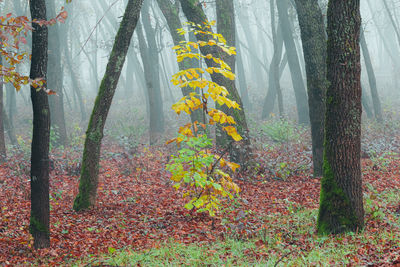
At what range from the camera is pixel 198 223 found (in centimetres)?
692

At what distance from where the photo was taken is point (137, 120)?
2295 cm

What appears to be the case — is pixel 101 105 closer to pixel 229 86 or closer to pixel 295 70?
pixel 229 86

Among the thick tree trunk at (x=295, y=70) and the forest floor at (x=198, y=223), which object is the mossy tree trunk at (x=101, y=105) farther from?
the thick tree trunk at (x=295, y=70)

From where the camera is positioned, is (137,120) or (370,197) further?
(137,120)

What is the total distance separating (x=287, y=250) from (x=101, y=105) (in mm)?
4772

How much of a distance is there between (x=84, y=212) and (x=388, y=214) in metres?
5.96

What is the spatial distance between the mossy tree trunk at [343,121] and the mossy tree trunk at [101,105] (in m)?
4.15

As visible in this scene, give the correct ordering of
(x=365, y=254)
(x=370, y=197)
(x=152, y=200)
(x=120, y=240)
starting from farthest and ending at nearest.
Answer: (x=152, y=200) → (x=370, y=197) → (x=120, y=240) → (x=365, y=254)

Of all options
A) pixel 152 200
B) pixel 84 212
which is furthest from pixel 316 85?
pixel 84 212

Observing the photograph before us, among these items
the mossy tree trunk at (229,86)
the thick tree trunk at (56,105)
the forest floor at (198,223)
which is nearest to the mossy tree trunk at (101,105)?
the forest floor at (198,223)

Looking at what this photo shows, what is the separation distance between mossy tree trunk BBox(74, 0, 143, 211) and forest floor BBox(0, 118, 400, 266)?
51cm

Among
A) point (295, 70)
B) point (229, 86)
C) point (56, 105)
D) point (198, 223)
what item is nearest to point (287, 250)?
point (198, 223)

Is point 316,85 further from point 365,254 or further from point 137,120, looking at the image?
point 137,120

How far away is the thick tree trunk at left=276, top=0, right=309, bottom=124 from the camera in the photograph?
742 inches
